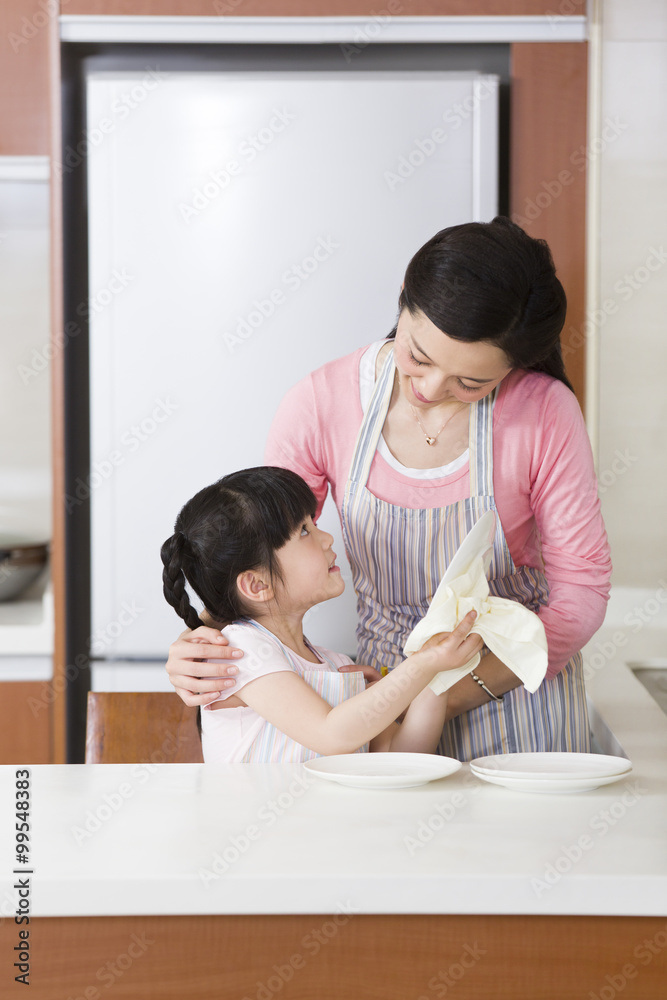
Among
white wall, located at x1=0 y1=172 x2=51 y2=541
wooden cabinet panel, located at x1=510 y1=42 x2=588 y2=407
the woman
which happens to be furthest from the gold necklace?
white wall, located at x1=0 y1=172 x2=51 y2=541

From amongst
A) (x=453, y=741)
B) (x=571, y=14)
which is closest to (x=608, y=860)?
(x=453, y=741)

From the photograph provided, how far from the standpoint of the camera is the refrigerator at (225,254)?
1788 mm

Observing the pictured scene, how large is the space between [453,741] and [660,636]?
0.85 meters

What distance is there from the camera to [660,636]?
79.6 inches

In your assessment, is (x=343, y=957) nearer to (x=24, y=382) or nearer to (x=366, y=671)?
(x=366, y=671)

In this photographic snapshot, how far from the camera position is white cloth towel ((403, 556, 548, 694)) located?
1019mm

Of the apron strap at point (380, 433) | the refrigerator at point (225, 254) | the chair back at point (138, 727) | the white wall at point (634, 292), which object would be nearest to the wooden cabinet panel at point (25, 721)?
the refrigerator at point (225, 254)

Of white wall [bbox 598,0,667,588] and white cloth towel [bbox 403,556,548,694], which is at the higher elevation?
white wall [bbox 598,0,667,588]

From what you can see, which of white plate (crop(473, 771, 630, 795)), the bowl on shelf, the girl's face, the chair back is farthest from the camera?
the bowl on shelf

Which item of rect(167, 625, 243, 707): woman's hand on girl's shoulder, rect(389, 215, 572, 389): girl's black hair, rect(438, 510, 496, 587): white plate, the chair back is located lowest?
the chair back

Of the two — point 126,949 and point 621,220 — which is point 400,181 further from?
point 126,949

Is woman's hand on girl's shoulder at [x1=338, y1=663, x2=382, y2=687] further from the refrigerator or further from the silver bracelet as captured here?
the refrigerator

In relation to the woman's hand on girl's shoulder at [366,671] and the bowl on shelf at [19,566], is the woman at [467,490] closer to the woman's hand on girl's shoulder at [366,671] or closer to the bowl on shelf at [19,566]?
the woman's hand on girl's shoulder at [366,671]

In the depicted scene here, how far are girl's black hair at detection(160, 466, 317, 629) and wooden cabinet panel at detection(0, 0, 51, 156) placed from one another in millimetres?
1125
